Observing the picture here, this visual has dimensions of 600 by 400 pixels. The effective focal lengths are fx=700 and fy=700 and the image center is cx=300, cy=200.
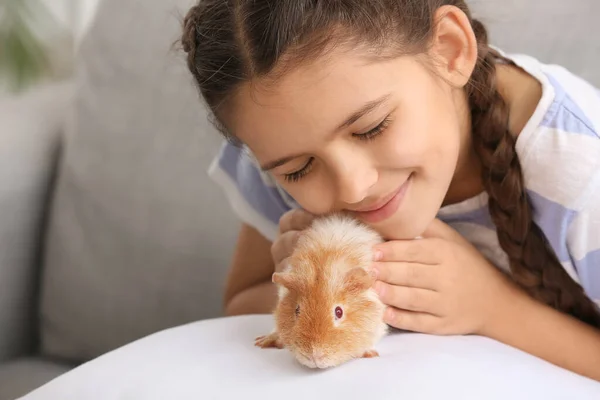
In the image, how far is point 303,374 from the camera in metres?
0.67

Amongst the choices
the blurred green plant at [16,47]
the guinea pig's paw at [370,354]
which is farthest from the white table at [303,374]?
the blurred green plant at [16,47]

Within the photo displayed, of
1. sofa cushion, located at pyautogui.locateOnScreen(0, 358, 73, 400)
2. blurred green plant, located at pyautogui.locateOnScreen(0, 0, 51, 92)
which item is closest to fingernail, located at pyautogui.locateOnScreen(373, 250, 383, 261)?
sofa cushion, located at pyautogui.locateOnScreen(0, 358, 73, 400)

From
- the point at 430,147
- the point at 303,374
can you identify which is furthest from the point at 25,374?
the point at 430,147

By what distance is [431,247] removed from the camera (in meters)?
0.83

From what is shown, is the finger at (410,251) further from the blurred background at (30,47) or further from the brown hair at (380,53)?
the blurred background at (30,47)

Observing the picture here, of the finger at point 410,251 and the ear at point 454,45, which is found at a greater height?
the ear at point 454,45

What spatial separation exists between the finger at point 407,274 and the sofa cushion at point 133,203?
0.49m

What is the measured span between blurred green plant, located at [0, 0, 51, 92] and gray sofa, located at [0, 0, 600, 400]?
52 mm

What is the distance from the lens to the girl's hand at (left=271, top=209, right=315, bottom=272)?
2.81ft

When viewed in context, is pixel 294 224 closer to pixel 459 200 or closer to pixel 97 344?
pixel 459 200

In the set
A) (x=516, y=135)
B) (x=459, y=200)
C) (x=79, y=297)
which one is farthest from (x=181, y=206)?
(x=516, y=135)

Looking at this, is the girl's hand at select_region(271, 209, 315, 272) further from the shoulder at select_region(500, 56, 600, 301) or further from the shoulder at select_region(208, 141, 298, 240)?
the shoulder at select_region(500, 56, 600, 301)

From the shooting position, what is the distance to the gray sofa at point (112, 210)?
1.24 m

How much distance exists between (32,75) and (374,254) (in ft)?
3.11
